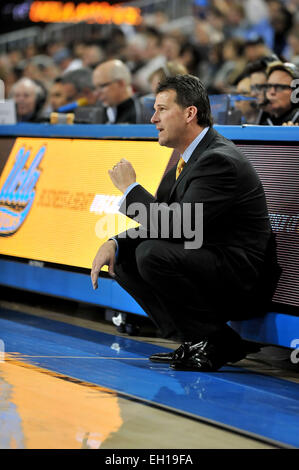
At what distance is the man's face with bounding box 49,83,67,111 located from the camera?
32.0 ft

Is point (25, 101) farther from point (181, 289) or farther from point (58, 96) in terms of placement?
point (181, 289)

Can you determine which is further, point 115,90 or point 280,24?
point 280,24

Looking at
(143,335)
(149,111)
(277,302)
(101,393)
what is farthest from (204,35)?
(101,393)

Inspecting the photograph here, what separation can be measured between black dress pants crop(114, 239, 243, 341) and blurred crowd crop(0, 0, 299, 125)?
5.01 feet

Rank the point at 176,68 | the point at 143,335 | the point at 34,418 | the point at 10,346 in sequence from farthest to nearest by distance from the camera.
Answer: the point at 176,68 < the point at 143,335 < the point at 10,346 < the point at 34,418

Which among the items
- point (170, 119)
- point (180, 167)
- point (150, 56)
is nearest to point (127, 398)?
point (180, 167)

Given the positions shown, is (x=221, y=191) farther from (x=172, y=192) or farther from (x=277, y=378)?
(x=277, y=378)

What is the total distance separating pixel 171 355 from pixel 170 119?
1.42 meters

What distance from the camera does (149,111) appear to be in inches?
267

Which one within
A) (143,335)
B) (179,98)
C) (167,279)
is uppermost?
(179,98)

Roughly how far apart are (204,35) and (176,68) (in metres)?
4.47

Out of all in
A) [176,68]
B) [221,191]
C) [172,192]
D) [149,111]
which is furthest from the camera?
[176,68]

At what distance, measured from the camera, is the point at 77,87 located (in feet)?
32.6

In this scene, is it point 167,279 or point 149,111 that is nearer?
point 167,279
